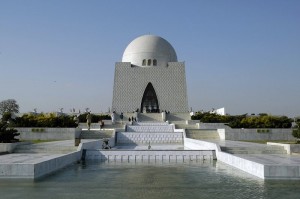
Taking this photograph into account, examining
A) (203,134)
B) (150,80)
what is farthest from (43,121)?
(150,80)

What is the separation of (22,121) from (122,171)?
32.9 ft

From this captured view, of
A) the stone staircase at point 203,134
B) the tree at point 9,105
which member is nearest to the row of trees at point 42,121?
the stone staircase at point 203,134

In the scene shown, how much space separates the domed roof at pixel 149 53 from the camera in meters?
33.6

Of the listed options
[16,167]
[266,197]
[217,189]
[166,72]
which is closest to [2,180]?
[16,167]

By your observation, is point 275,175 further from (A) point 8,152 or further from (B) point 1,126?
(B) point 1,126

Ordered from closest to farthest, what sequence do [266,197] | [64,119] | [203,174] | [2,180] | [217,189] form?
1. [266,197]
2. [217,189]
3. [2,180]
4. [203,174]
5. [64,119]

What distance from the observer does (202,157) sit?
9.45 meters

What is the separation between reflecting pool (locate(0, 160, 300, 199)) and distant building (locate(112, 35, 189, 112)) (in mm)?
25609

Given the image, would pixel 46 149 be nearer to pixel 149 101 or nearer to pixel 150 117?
pixel 150 117

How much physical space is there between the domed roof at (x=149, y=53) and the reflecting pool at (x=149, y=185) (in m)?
26.9

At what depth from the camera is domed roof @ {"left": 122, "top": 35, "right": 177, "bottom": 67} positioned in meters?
33.6

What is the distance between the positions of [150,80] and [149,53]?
263 centimetres

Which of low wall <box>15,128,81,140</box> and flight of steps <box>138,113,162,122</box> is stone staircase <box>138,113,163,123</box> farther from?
low wall <box>15,128,81,140</box>

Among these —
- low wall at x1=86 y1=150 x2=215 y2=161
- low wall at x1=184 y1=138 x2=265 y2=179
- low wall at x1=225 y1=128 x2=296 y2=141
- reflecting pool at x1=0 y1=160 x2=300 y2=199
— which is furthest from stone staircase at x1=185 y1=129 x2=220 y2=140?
reflecting pool at x1=0 y1=160 x2=300 y2=199
